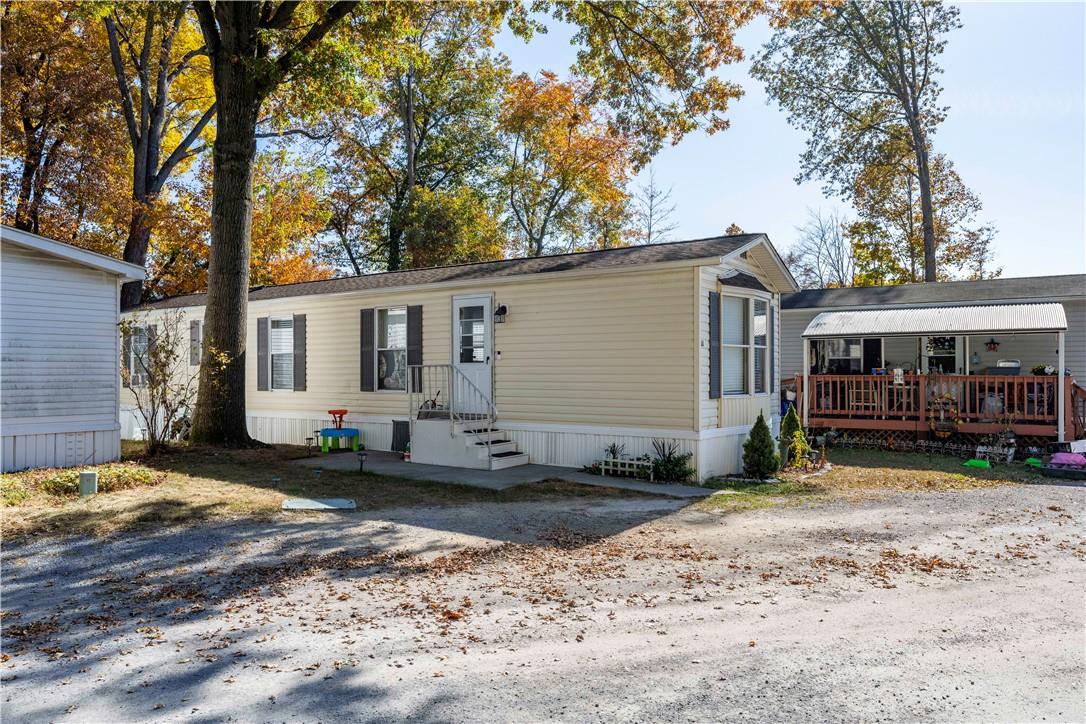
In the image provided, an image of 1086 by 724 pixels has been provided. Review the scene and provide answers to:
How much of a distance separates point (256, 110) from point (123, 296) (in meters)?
11.9

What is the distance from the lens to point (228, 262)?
12.2 metres

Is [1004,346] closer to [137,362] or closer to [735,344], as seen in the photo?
[735,344]

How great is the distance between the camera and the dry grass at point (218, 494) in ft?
23.4

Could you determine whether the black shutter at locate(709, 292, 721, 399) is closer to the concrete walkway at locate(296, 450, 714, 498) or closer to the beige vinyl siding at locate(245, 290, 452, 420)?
the concrete walkway at locate(296, 450, 714, 498)

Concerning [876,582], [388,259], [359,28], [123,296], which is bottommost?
[876,582]

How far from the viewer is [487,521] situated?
7430 millimetres

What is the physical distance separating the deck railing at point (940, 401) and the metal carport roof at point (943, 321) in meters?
0.93

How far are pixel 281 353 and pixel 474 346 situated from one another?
4.83 metres

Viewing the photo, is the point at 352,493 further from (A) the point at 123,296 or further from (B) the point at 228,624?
(A) the point at 123,296

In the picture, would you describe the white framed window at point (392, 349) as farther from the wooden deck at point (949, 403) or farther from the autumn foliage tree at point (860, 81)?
the autumn foliage tree at point (860, 81)

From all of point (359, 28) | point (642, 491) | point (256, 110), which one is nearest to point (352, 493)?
point (642, 491)

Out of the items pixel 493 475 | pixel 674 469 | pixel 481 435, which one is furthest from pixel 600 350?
pixel 493 475

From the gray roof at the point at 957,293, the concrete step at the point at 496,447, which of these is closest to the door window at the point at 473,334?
the concrete step at the point at 496,447

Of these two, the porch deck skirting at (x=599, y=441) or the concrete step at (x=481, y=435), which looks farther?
the concrete step at (x=481, y=435)
